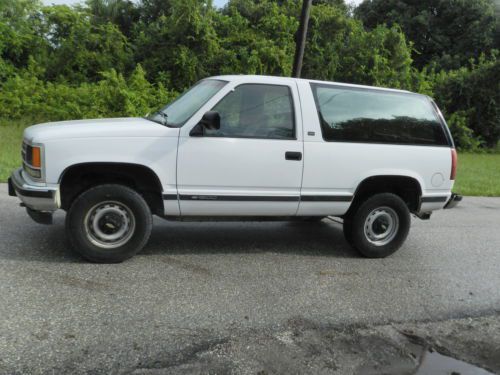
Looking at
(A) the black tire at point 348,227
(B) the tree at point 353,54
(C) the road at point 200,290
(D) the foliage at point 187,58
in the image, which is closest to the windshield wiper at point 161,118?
(C) the road at point 200,290

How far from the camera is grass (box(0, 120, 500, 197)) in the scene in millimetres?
11948

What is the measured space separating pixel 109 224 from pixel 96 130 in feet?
3.09

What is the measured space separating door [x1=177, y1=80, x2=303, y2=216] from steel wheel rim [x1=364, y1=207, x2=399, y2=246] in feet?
3.43

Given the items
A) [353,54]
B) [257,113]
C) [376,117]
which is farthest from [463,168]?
[257,113]

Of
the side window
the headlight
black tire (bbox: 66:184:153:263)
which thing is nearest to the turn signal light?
the headlight

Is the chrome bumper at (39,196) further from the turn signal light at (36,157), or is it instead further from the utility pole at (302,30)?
the utility pole at (302,30)

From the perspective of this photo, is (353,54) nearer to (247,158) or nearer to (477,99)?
(477,99)

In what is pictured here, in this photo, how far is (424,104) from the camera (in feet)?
20.7

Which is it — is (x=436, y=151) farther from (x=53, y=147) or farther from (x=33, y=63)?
(x=33, y=63)

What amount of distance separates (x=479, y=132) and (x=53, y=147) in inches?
1010

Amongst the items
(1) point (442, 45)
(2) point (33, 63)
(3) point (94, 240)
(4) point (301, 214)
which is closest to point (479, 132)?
(1) point (442, 45)

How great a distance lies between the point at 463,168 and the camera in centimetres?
1759

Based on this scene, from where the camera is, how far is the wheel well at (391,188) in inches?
237

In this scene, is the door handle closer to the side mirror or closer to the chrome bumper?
the side mirror
